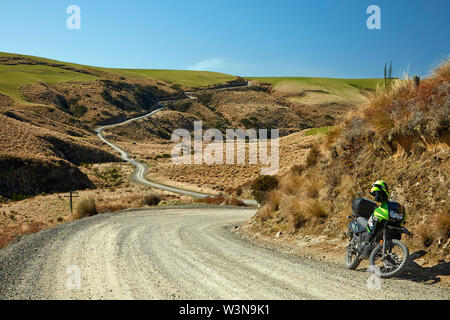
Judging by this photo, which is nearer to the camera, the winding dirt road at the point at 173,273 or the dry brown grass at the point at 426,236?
the winding dirt road at the point at 173,273

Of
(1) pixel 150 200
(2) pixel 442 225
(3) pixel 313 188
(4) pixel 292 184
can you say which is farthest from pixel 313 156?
(1) pixel 150 200

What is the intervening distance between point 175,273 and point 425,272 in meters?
5.01

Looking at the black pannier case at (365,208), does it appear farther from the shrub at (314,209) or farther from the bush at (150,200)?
the bush at (150,200)

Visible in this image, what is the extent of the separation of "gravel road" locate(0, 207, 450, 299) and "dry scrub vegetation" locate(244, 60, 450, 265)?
6.14 ft

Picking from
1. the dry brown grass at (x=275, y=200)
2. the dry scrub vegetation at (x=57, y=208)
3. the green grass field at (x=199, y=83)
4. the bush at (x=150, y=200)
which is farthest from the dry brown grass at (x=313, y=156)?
the green grass field at (x=199, y=83)

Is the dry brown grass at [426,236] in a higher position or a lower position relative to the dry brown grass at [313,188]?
lower

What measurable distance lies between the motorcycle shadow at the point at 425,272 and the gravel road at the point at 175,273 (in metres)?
0.34

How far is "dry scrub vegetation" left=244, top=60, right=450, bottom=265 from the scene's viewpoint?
759 cm

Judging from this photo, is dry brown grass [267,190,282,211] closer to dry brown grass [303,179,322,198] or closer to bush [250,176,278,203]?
dry brown grass [303,179,322,198]

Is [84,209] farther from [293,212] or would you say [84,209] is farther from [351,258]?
[351,258]

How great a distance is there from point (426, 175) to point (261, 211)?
23.0 ft

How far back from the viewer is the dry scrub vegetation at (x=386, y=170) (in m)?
7.59
